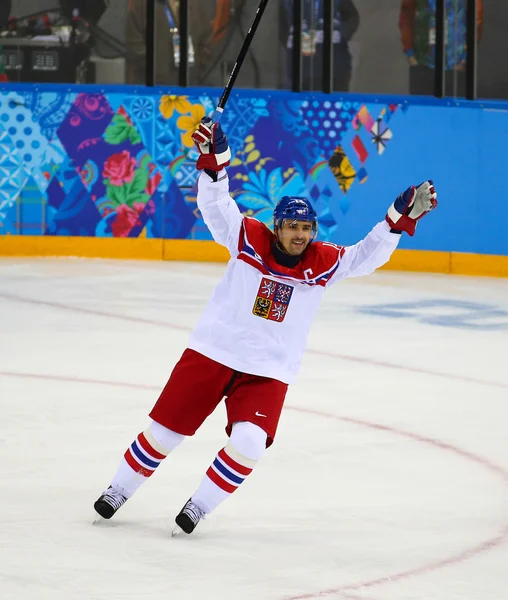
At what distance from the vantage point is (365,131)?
998cm

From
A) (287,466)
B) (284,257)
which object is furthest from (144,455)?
(287,466)

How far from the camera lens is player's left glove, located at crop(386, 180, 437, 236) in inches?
153

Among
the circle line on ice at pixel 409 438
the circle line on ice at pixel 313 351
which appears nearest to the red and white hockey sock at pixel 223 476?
the circle line on ice at pixel 409 438

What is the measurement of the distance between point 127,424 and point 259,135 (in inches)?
204

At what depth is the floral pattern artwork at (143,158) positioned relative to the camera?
33.0ft

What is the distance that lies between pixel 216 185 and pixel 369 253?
477 mm

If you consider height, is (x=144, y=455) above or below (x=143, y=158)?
below

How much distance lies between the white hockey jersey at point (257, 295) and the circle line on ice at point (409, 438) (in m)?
0.66

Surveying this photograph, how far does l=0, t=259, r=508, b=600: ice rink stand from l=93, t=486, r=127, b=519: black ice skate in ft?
0.16

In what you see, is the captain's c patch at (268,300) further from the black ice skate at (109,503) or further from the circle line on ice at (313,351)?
the circle line on ice at (313,351)

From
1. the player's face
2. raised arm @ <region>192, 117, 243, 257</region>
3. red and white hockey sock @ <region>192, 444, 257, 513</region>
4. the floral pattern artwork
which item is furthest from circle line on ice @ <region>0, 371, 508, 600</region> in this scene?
the floral pattern artwork

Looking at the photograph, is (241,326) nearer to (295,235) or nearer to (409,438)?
(295,235)

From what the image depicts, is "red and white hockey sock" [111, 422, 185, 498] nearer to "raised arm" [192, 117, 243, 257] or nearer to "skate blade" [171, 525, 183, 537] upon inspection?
"skate blade" [171, 525, 183, 537]

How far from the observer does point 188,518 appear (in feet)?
12.3
